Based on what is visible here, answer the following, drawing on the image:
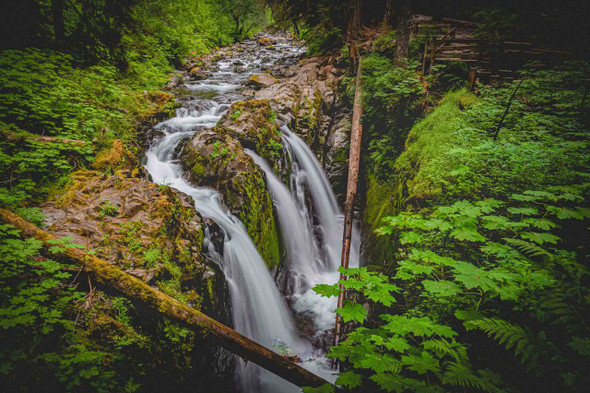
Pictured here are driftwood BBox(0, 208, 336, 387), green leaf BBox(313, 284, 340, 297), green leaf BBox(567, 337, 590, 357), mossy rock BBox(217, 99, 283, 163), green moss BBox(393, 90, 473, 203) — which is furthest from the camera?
mossy rock BBox(217, 99, 283, 163)

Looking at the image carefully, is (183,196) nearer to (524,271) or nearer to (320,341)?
(320,341)

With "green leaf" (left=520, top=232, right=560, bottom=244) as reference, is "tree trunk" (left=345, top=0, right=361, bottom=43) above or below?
above

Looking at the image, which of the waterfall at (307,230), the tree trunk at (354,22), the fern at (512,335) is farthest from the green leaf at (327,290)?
the tree trunk at (354,22)

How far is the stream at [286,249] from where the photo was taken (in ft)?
14.5

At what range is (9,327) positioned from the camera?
1.67 m

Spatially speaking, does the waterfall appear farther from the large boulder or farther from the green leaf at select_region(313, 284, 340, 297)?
the green leaf at select_region(313, 284, 340, 297)

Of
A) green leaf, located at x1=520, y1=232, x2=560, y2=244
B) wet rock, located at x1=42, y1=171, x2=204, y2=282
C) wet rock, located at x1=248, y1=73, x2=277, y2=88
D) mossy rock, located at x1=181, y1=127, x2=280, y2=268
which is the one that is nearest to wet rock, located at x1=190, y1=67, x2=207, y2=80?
wet rock, located at x1=248, y1=73, x2=277, y2=88

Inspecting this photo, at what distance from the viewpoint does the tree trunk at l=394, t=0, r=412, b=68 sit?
6391mm

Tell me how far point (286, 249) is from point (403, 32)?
22.6 feet

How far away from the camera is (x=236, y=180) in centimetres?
547

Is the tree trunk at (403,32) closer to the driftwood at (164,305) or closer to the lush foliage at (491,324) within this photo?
the lush foliage at (491,324)

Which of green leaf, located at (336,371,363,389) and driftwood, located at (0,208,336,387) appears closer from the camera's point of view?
green leaf, located at (336,371,363,389)

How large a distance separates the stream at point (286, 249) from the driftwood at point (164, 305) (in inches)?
62.1

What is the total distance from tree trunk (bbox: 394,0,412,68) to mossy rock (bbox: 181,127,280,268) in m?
5.28
